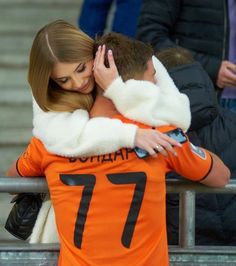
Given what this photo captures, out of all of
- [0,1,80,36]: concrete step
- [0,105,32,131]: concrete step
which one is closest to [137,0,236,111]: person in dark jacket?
[0,105,32,131]: concrete step

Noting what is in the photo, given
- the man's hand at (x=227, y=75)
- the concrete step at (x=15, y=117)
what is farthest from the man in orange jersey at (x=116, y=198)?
the concrete step at (x=15, y=117)

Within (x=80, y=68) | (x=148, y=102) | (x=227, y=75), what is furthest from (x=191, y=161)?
(x=227, y=75)

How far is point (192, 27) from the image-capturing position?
3855 millimetres

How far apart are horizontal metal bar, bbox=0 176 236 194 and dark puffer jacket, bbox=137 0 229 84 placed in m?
1.28

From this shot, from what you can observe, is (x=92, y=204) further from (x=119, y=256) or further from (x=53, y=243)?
(x=53, y=243)

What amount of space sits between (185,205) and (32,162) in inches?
21.9

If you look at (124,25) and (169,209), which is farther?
(124,25)

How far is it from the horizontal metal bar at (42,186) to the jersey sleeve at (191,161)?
100 millimetres

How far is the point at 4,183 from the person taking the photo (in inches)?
101

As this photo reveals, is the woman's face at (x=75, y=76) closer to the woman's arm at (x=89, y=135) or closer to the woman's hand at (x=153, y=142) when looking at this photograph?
the woman's arm at (x=89, y=135)

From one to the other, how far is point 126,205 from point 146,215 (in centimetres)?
8

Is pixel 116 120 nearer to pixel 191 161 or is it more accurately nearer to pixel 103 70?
pixel 103 70

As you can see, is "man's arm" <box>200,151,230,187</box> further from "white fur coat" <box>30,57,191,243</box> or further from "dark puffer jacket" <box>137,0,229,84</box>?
"dark puffer jacket" <box>137,0,229,84</box>

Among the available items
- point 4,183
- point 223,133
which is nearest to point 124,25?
point 223,133
